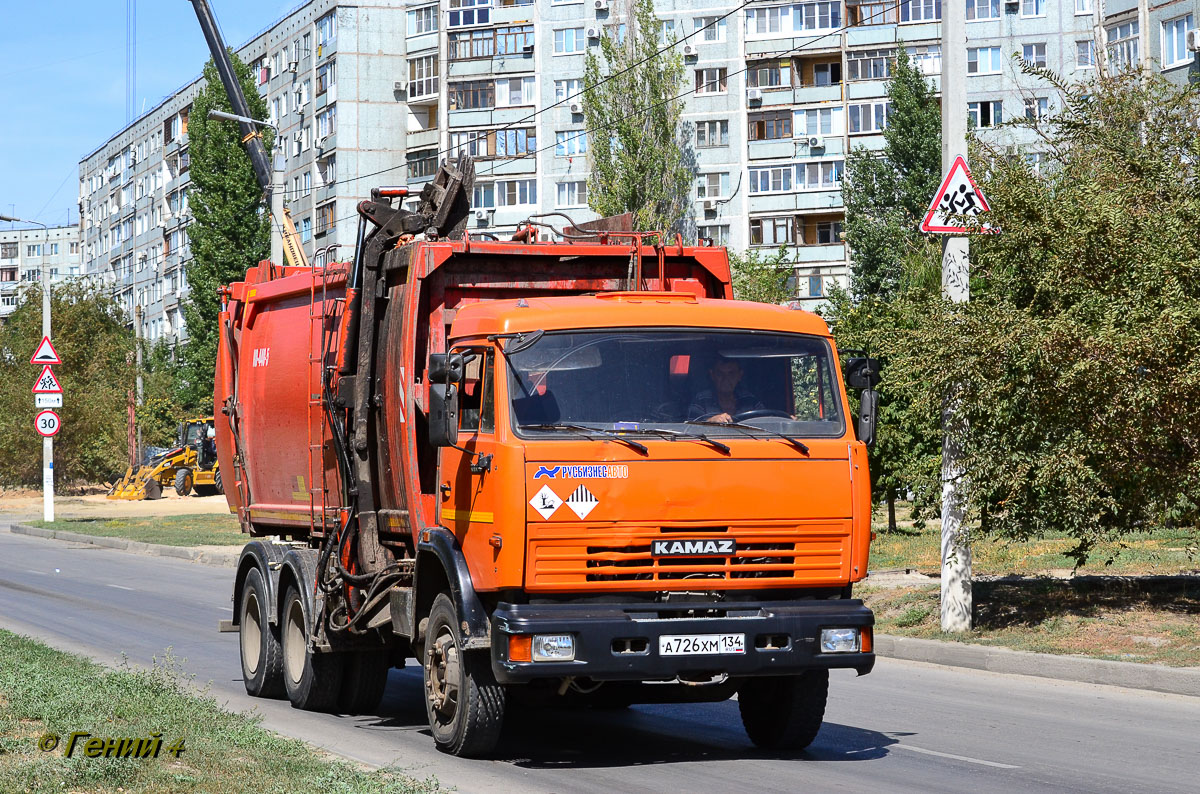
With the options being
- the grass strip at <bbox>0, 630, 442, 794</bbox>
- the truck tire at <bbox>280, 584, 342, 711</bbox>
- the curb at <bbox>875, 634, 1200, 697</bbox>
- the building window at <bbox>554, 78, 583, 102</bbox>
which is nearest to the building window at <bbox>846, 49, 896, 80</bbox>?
the building window at <bbox>554, 78, 583, 102</bbox>

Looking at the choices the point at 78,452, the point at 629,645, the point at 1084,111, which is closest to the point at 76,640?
the point at 629,645

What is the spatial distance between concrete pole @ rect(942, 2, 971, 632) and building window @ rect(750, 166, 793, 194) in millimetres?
53540

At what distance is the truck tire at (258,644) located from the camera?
12.1 m

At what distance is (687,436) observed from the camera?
872 centimetres

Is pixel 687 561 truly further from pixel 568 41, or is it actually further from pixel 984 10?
pixel 568 41

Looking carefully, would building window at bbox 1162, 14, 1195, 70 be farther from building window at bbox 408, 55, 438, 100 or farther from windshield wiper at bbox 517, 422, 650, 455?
building window at bbox 408, 55, 438, 100

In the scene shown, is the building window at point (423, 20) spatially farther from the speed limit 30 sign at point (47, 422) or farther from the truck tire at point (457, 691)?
the truck tire at point (457, 691)

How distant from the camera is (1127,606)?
15.4 m

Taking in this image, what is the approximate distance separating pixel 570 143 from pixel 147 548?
1683 inches

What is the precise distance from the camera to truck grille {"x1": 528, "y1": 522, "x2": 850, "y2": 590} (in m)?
8.41

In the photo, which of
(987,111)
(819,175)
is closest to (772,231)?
(819,175)

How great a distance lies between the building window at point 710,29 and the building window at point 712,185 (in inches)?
248

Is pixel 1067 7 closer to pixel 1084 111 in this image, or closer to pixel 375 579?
pixel 1084 111

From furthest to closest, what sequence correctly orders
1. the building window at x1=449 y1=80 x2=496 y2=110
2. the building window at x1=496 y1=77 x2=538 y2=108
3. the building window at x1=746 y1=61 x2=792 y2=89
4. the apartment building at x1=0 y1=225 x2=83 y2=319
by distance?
1. the apartment building at x1=0 y1=225 x2=83 y2=319
2. the building window at x1=449 y1=80 x2=496 y2=110
3. the building window at x1=496 y1=77 x2=538 y2=108
4. the building window at x1=746 y1=61 x2=792 y2=89
